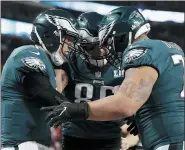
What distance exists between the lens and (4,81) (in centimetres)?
193

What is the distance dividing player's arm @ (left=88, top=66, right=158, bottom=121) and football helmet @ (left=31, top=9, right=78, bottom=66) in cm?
65

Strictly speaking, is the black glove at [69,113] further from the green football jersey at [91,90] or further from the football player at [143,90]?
the green football jersey at [91,90]

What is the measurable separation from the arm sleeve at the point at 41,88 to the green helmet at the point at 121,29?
282mm

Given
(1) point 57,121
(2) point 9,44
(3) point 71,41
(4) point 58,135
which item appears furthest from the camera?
(2) point 9,44

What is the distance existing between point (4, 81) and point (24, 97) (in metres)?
0.11

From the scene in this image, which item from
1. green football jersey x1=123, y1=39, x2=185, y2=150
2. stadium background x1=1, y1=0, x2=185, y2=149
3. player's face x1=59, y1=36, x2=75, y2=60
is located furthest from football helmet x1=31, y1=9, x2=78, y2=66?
stadium background x1=1, y1=0, x2=185, y2=149

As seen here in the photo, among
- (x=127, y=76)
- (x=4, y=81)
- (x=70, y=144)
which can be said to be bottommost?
(x=70, y=144)

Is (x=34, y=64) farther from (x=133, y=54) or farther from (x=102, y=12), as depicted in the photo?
(x=102, y=12)

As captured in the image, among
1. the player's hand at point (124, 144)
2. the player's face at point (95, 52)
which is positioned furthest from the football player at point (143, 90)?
the player's hand at point (124, 144)

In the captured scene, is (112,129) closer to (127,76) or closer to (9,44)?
(127,76)

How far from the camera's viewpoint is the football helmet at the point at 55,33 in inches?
85.9

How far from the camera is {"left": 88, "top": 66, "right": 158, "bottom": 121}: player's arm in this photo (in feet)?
5.27

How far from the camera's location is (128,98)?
1.62 metres

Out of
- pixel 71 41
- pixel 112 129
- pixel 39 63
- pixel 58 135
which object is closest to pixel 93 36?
pixel 71 41
